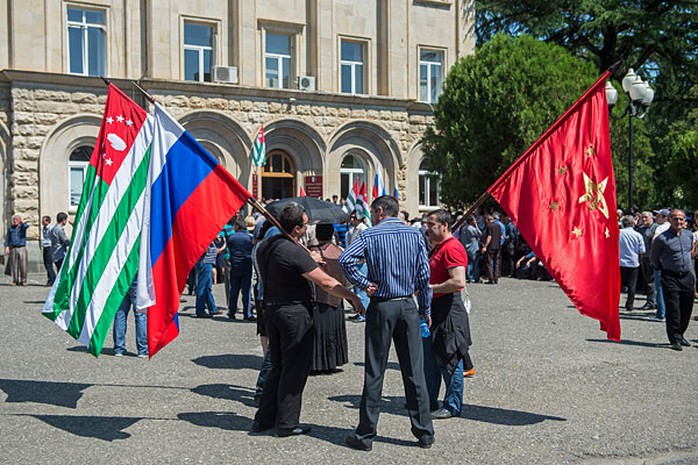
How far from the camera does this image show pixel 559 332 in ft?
45.5

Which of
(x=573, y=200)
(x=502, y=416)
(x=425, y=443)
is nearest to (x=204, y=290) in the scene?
(x=502, y=416)

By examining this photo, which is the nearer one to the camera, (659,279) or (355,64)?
(659,279)

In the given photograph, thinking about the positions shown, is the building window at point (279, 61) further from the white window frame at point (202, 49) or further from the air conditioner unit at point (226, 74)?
the white window frame at point (202, 49)

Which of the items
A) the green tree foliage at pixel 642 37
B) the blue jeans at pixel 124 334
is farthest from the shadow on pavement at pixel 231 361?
the green tree foliage at pixel 642 37

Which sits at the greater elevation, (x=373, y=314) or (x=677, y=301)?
(x=373, y=314)

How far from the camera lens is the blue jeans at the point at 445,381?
8.30 metres

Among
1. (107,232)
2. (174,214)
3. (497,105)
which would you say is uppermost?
(497,105)

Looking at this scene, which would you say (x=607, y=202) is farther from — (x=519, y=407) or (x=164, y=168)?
(x=164, y=168)

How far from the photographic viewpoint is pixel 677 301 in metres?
12.3

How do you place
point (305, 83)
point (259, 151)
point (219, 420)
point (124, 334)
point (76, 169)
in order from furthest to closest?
1. point (305, 83)
2. point (76, 169)
3. point (259, 151)
4. point (124, 334)
5. point (219, 420)

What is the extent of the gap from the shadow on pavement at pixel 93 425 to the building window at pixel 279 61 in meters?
22.9

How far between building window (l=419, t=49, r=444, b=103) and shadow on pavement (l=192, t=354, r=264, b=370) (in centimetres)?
2308

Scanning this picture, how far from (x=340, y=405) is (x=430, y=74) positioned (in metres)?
26.1

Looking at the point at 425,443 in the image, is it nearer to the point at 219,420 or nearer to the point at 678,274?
the point at 219,420
